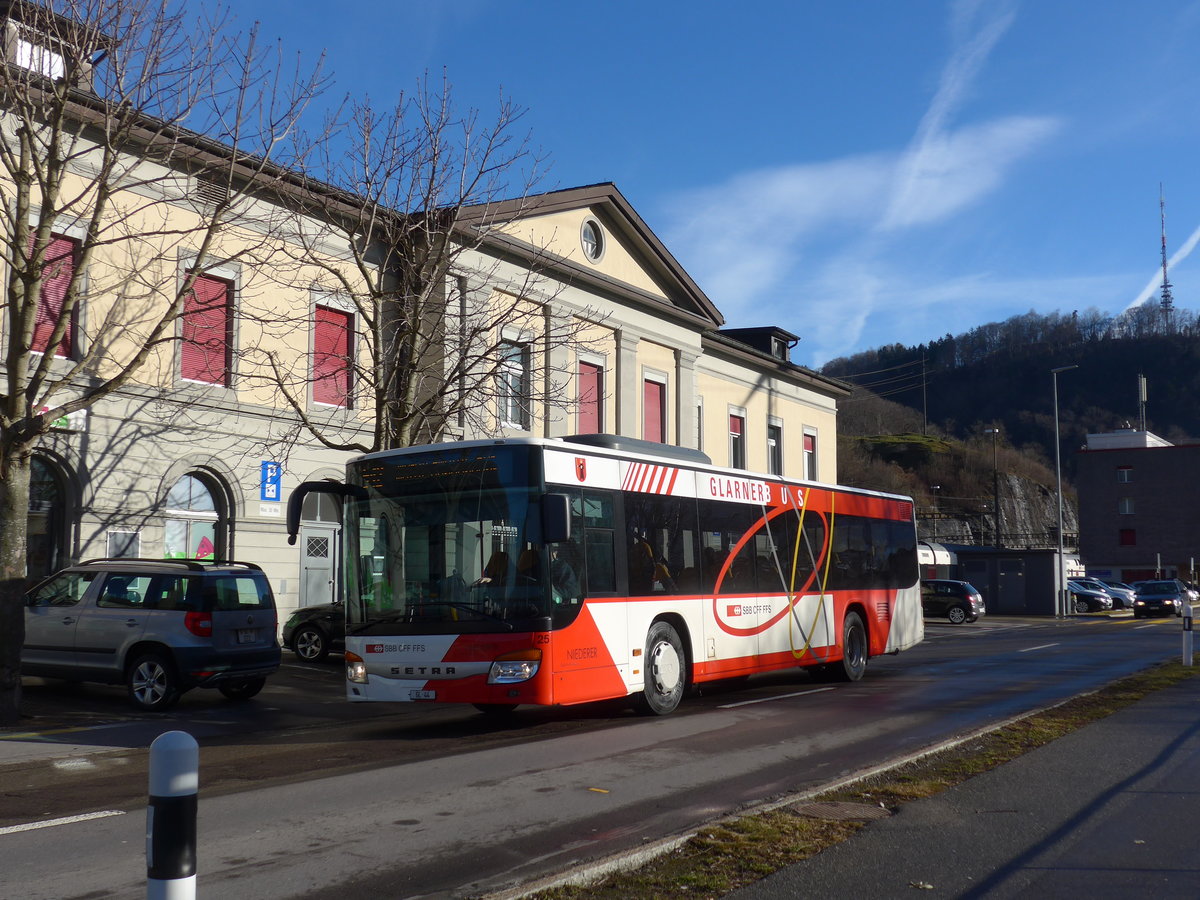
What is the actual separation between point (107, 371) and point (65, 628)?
6.28m

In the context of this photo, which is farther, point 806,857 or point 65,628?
point 65,628

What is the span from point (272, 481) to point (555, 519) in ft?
40.8

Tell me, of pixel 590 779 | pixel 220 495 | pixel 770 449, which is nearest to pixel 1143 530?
pixel 770 449

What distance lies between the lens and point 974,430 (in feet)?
433

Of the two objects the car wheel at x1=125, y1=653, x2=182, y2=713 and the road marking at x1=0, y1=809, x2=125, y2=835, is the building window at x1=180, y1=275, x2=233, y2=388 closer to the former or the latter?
the car wheel at x1=125, y1=653, x2=182, y2=713

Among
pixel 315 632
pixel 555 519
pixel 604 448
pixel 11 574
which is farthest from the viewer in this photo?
pixel 315 632

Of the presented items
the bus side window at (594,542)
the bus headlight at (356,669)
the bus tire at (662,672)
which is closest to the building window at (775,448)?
the bus tire at (662,672)

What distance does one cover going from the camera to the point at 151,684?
13898 millimetres

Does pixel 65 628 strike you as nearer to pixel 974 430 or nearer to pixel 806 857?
pixel 806 857

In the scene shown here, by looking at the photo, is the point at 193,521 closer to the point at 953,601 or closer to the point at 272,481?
the point at 272,481

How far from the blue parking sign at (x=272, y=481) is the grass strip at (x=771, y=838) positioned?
596 inches

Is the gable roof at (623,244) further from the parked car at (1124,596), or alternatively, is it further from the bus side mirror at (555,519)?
the parked car at (1124,596)

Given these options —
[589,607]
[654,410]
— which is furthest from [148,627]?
[654,410]

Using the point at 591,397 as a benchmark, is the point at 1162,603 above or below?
below
